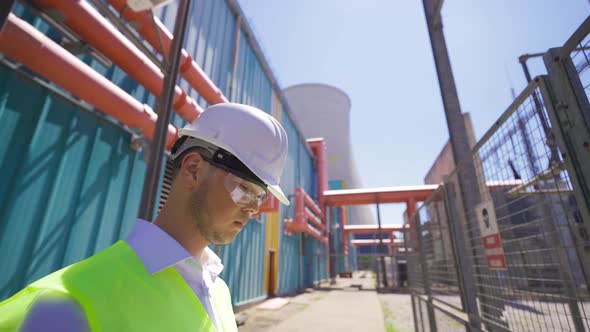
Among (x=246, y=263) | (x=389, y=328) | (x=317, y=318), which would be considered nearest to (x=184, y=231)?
(x=389, y=328)

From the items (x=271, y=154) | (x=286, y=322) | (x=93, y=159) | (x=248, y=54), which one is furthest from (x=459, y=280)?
(x=248, y=54)

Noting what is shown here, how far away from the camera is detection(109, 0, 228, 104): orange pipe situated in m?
3.76

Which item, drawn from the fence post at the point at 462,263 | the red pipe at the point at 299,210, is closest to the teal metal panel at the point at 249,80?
the red pipe at the point at 299,210

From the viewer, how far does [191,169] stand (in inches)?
41.8

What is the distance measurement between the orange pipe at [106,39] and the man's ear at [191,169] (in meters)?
3.27

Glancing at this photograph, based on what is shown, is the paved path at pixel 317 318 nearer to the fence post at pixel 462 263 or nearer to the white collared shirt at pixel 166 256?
the fence post at pixel 462 263

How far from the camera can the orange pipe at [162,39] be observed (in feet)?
12.3

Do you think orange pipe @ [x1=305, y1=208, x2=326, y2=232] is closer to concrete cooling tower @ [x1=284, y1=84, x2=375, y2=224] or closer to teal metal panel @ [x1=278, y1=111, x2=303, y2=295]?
teal metal panel @ [x1=278, y1=111, x2=303, y2=295]

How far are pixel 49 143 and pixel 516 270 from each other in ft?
15.4

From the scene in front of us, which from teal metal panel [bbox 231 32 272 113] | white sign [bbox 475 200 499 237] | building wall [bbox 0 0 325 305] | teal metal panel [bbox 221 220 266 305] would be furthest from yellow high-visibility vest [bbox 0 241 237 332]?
teal metal panel [bbox 231 32 272 113]

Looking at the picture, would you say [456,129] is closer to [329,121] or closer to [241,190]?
[241,190]

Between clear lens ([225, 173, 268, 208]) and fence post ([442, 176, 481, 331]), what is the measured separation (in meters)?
2.29

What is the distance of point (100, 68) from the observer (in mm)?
3857

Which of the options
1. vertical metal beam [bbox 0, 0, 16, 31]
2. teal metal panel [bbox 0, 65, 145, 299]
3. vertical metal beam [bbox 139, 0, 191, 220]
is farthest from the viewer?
vertical metal beam [bbox 139, 0, 191, 220]
